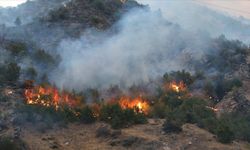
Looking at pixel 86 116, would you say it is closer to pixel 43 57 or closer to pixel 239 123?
pixel 239 123

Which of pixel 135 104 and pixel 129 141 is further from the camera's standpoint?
pixel 135 104

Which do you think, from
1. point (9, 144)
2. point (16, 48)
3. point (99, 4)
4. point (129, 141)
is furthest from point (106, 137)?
point (99, 4)

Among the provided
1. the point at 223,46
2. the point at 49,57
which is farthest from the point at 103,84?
the point at 223,46

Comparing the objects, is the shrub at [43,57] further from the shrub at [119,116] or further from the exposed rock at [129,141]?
the exposed rock at [129,141]

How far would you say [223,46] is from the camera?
40344mm

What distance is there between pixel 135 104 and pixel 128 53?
42.3 feet

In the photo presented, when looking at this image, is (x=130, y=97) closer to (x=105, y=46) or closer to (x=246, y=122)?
(x=246, y=122)

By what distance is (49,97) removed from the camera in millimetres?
24734

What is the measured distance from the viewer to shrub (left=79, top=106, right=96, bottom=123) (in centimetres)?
2350

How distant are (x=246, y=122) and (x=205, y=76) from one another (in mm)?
10043

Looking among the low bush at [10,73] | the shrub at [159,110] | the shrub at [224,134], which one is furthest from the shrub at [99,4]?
the shrub at [224,134]

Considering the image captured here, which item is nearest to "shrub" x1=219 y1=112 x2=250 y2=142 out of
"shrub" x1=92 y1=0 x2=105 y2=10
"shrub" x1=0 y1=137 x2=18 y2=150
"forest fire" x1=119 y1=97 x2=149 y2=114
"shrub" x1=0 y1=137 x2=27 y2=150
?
"forest fire" x1=119 y1=97 x2=149 y2=114

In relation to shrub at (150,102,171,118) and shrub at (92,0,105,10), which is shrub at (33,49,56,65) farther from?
shrub at (92,0,105,10)

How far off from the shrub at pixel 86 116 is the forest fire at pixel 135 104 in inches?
95.1
